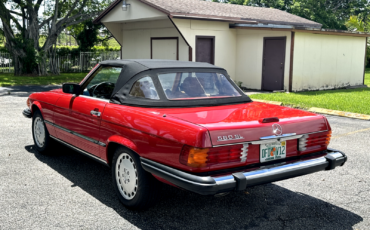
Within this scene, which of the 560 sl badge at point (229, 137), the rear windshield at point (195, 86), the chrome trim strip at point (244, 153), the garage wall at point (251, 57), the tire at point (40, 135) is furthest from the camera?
the garage wall at point (251, 57)

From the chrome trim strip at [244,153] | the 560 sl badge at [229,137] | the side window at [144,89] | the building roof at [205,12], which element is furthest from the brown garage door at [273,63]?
the 560 sl badge at [229,137]

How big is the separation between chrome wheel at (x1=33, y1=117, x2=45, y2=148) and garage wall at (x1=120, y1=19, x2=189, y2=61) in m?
11.3

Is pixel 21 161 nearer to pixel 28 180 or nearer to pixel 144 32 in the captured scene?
pixel 28 180

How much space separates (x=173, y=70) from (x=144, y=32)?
49.6 feet

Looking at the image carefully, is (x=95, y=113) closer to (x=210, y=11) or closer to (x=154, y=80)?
(x=154, y=80)

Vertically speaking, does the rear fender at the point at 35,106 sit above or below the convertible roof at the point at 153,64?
below

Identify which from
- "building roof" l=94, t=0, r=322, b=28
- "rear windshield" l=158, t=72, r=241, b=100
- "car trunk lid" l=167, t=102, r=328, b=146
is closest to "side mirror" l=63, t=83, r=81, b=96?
"rear windshield" l=158, t=72, r=241, b=100

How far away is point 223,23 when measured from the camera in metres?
17.8

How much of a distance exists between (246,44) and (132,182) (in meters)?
14.7

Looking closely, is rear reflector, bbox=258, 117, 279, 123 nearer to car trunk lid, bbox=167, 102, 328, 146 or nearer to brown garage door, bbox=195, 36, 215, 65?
car trunk lid, bbox=167, 102, 328, 146

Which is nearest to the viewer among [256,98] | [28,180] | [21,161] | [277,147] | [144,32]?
[277,147]

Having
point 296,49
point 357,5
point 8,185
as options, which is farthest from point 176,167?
point 357,5

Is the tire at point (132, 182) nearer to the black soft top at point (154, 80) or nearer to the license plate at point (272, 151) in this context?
the black soft top at point (154, 80)

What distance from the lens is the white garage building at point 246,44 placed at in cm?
1642
